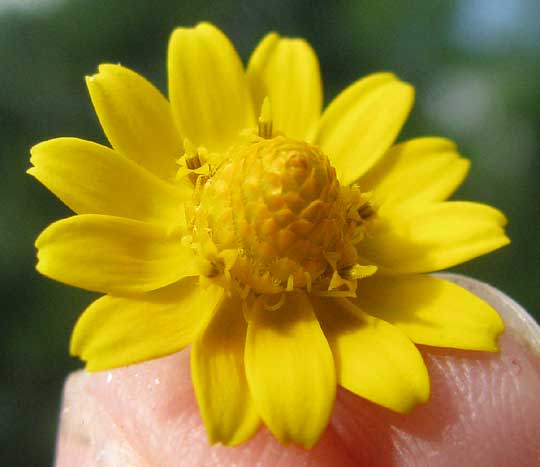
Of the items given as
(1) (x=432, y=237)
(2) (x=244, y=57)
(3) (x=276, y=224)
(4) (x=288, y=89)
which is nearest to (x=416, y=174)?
(1) (x=432, y=237)

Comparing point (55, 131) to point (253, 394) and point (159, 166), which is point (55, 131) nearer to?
point (159, 166)

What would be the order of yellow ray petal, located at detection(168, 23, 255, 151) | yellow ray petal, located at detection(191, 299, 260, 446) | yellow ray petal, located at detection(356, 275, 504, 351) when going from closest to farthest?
1. yellow ray petal, located at detection(191, 299, 260, 446)
2. yellow ray petal, located at detection(356, 275, 504, 351)
3. yellow ray petal, located at detection(168, 23, 255, 151)

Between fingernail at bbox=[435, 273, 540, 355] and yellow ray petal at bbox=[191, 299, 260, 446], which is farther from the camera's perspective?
fingernail at bbox=[435, 273, 540, 355]

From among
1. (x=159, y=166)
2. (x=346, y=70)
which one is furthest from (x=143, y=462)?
(x=346, y=70)

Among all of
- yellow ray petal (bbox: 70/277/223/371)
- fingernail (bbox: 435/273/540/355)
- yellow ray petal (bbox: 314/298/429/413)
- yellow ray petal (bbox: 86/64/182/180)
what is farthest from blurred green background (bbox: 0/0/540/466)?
yellow ray petal (bbox: 314/298/429/413)

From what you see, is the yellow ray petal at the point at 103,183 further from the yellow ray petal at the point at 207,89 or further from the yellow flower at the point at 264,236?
the yellow ray petal at the point at 207,89

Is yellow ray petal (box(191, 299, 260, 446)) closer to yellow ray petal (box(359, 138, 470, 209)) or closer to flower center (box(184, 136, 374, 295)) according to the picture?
flower center (box(184, 136, 374, 295))
